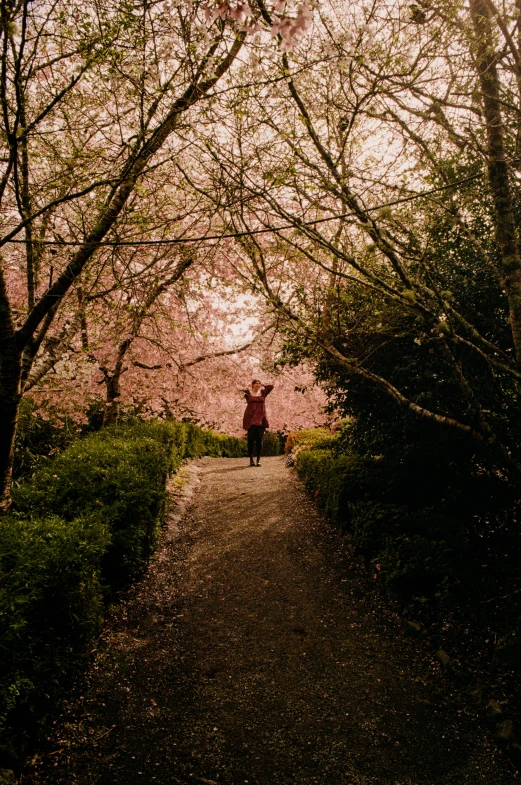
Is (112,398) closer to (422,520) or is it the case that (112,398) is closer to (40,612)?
(422,520)

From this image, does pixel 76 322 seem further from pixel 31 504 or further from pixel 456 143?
pixel 456 143

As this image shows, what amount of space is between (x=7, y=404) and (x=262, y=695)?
370cm

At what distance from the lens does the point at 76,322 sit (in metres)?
5.69

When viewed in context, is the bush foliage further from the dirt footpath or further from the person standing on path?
the person standing on path

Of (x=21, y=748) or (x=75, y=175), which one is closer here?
(x=21, y=748)

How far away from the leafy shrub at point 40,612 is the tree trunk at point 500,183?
3913mm

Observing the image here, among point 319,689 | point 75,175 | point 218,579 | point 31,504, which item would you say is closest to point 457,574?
point 319,689

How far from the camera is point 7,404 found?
4.54 metres

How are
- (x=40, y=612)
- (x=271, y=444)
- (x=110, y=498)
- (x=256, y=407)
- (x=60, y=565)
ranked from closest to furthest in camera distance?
(x=40, y=612) < (x=60, y=565) < (x=110, y=498) < (x=256, y=407) < (x=271, y=444)

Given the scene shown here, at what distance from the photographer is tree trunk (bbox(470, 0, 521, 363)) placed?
376cm

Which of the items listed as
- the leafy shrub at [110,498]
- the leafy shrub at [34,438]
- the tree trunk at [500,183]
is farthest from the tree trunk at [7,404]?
the tree trunk at [500,183]

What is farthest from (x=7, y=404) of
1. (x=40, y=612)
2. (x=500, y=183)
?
(x=500, y=183)

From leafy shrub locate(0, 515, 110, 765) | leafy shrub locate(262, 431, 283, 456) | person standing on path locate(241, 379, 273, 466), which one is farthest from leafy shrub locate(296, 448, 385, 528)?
leafy shrub locate(262, 431, 283, 456)

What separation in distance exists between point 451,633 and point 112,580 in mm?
3068
